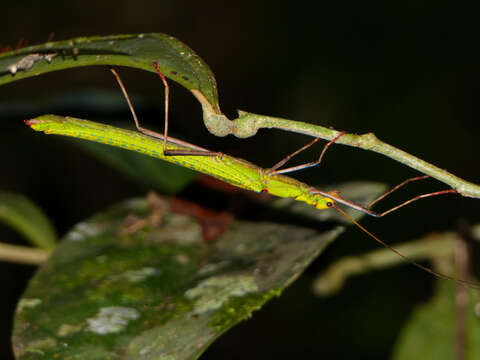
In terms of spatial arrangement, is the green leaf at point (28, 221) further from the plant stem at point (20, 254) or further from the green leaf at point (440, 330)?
the green leaf at point (440, 330)

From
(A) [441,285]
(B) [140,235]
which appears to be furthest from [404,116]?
(B) [140,235]

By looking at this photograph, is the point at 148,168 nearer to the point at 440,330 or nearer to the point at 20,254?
the point at 20,254

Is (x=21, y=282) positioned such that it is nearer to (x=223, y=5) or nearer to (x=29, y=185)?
(x=29, y=185)

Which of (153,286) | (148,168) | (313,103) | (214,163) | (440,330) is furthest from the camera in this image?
(313,103)

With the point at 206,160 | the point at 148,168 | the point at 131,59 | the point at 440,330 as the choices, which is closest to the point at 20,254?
the point at 148,168

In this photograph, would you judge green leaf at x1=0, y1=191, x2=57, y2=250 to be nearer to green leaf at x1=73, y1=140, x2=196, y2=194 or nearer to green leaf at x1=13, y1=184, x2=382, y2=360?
green leaf at x1=13, y1=184, x2=382, y2=360

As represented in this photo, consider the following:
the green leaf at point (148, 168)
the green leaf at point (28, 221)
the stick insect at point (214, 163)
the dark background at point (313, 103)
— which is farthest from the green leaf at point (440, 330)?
the green leaf at point (28, 221)
